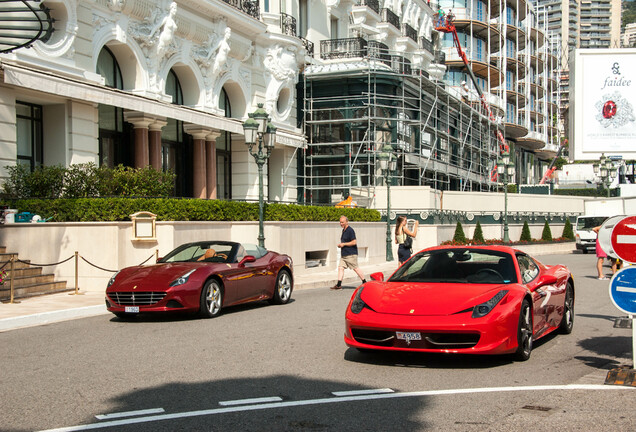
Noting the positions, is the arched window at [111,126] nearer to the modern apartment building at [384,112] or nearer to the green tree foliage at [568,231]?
the modern apartment building at [384,112]

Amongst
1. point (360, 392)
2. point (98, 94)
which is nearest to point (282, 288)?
point (360, 392)

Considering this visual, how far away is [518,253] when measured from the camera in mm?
9336

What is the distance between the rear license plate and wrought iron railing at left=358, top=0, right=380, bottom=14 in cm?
3640

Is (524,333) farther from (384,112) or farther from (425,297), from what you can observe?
(384,112)

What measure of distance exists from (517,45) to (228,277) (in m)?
70.7

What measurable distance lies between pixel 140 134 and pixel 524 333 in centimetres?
2011

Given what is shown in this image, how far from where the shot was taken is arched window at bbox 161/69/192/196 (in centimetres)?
2858

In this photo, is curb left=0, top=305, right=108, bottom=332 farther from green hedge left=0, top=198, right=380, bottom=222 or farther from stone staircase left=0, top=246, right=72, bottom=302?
green hedge left=0, top=198, right=380, bottom=222

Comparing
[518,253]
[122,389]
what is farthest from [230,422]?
[518,253]

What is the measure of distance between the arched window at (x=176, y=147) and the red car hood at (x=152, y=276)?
53.3 feet

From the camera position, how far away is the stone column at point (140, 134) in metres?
25.5

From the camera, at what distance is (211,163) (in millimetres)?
30422

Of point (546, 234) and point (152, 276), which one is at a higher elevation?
point (152, 276)

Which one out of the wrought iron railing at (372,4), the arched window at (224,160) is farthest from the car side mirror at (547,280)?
the wrought iron railing at (372,4)
